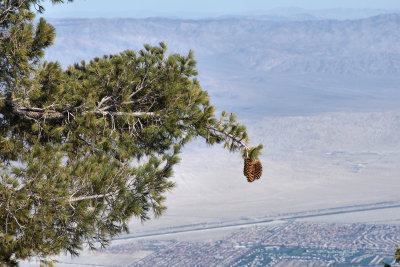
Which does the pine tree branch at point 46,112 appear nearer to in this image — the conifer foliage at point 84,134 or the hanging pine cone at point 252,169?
the conifer foliage at point 84,134

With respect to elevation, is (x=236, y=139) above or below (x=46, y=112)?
below

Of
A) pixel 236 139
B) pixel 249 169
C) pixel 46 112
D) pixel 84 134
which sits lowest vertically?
pixel 249 169

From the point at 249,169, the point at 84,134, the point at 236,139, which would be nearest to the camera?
the point at 249,169

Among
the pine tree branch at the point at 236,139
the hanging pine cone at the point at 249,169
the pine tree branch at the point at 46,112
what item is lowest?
the hanging pine cone at the point at 249,169

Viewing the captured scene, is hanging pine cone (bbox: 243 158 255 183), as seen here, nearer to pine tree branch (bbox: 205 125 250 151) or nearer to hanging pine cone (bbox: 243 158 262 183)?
hanging pine cone (bbox: 243 158 262 183)

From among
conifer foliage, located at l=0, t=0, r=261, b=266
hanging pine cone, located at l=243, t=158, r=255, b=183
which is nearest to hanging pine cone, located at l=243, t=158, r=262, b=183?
hanging pine cone, located at l=243, t=158, r=255, b=183

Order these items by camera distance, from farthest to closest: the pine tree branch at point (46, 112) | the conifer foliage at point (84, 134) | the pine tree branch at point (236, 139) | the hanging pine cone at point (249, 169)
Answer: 1. the pine tree branch at point (46, 112)
2. the pine tree branch at point (236, 139)
3. the hanging pine cone at point (249, 169)
4. the conifer foliage at point (84, 134)

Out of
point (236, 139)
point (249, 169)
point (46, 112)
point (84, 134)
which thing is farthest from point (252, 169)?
point (46, 112)

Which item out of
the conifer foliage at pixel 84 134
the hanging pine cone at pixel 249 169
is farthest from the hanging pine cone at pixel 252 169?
the conifer foliage at pixel 84 134

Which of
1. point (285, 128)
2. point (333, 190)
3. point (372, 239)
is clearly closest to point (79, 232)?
point (372, 239)

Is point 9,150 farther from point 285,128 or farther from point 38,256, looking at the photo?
point 285,128

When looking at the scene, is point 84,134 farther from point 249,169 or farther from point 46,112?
point 249,169
